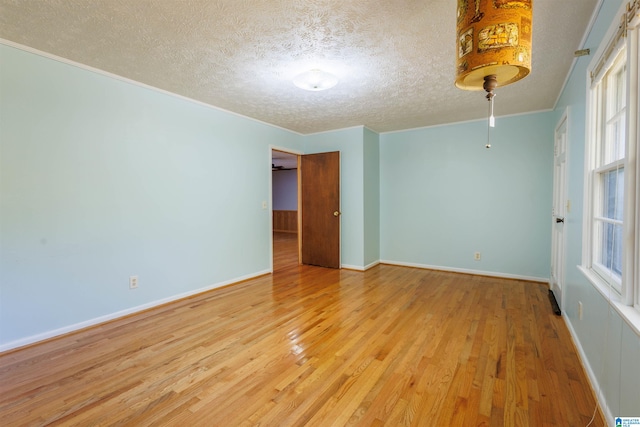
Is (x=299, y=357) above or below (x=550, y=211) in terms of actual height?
below

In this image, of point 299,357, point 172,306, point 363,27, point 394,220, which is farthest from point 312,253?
point 363,27

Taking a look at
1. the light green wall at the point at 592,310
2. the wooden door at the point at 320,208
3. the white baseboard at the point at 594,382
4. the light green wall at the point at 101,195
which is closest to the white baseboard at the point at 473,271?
the wooden door at the point at 320,208

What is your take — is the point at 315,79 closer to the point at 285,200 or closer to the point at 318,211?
the point at 318,211

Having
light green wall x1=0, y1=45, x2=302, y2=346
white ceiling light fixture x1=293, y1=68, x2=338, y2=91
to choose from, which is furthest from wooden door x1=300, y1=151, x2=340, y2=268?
white ceiling light fixture x1=293, y1=68, x2=338, y2=91

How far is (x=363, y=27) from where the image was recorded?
200 centimetres

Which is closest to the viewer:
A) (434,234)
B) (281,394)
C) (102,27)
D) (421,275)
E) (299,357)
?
(281,394)

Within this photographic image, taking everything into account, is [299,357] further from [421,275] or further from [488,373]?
[421,275]

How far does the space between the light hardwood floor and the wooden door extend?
5.77ft

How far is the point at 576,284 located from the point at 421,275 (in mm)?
2212

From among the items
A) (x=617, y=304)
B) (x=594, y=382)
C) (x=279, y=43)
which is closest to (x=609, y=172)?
(x=617, y=304)

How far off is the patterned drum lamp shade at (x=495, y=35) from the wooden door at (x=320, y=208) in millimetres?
3614

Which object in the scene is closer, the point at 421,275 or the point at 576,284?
the point at 576,284

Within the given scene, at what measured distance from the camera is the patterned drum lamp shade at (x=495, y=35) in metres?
1.18

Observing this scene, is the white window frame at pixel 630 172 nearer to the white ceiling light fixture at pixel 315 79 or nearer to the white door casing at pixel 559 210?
the white door casing at pixel 559 210
